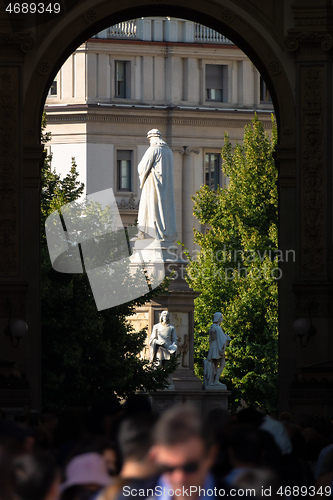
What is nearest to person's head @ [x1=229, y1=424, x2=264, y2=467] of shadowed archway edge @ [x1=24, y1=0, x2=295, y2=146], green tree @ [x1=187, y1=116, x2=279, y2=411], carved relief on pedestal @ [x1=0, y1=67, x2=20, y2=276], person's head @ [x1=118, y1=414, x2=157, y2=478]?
person's head @ [x1=118, y1=414, x2=157, y2=478]

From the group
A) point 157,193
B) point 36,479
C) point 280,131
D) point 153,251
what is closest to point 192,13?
point 280,131

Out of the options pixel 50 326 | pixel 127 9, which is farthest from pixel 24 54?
pixel 50 326

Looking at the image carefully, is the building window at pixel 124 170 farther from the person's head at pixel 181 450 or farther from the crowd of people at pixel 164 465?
the person's head at pixel 181 450

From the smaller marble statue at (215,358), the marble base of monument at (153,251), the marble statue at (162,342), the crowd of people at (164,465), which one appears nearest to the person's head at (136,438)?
the crowd of people at (164,465)

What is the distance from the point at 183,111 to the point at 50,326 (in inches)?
1474

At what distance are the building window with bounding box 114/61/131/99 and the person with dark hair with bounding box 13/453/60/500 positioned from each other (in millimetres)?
62634

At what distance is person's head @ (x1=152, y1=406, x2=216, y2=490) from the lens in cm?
657

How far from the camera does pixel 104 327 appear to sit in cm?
3441

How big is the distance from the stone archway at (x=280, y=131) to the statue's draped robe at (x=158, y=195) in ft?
58.7

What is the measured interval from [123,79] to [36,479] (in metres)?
63.3

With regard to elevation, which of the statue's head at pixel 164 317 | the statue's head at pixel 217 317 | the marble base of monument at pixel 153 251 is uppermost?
the marble base of monument at pixel 153 251

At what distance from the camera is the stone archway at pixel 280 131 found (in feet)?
75.8

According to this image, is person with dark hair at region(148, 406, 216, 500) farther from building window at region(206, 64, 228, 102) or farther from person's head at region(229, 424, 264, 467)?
building window at region(206, 64, 228, 102)

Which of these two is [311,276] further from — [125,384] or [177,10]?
[125,384]
